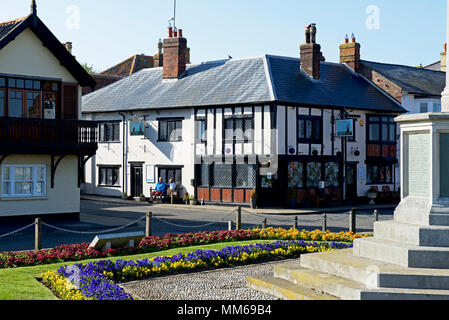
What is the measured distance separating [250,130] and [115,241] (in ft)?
61.5

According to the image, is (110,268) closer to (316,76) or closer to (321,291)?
(321,291)

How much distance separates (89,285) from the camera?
411 inches

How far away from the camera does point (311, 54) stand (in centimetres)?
3581

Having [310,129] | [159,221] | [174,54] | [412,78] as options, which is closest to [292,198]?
[310,129]

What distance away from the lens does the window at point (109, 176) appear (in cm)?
3997

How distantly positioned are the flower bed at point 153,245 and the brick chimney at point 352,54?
2416 centimetres

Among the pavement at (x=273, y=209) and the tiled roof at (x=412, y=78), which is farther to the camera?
the tiled roof at (x=412, y=78)

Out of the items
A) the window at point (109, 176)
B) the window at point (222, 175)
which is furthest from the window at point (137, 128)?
the window at point (222, 175)

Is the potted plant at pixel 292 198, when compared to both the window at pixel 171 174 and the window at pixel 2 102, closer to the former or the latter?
the window at pixel 171 174

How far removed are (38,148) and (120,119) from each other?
1686 centimetres

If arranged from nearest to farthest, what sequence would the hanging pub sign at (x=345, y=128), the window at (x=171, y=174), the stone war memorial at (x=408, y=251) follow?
the stone war memorial at (x=408, y=251), the hanging pub sign at (x=345, y=128), the window at (x=171, y=174)

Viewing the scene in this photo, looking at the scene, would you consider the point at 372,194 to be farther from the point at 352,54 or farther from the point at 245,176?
the point at 352,54

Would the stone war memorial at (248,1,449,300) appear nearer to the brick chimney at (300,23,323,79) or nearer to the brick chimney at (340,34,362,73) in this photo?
the brick chimney at (300,23,323,79)

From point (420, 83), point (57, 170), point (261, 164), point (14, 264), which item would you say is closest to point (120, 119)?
point (261, 164)
